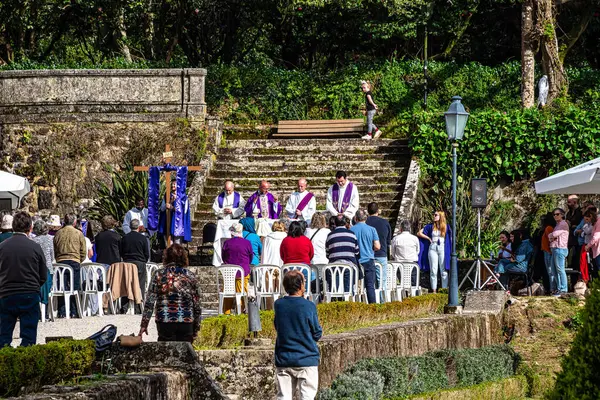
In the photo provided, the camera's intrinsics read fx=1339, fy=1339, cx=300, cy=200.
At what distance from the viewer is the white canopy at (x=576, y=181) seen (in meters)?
19.0

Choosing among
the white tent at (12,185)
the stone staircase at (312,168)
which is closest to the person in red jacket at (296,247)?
the white tent at (12,185)

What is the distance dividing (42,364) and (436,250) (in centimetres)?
1317

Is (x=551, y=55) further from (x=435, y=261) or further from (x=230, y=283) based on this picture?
(x=230, y=283)

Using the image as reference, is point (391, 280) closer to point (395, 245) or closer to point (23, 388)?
point (395, 245)

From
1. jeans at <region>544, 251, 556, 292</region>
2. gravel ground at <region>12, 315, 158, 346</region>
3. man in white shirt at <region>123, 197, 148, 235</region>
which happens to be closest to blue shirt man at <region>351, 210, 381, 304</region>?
gravel ground at <region>12, 315, 158, 346</region>

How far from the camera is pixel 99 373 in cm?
1008

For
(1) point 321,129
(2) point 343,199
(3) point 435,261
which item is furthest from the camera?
(1) point 321,129

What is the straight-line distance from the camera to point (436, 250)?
2180 cm

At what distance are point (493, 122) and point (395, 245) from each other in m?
7.27

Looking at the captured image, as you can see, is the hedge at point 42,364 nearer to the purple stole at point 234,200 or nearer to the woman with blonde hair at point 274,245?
the woman with blonde hair at point 274,245

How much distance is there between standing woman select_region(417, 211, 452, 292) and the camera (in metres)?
21.7

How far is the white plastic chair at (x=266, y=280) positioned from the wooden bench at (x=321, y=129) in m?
10.5

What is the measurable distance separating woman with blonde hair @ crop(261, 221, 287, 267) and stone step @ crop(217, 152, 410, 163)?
751 centimetres

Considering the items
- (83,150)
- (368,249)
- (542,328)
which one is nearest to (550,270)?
(542,328)
